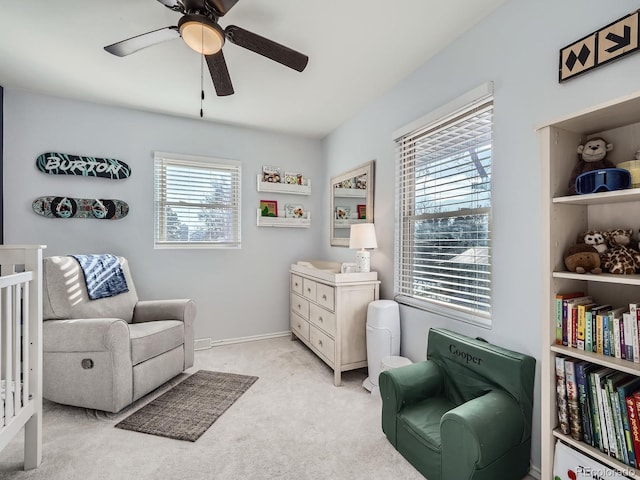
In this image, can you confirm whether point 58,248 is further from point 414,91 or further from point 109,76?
point 414,91

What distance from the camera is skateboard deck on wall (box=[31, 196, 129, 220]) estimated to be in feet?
9.24

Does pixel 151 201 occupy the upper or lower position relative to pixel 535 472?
upper

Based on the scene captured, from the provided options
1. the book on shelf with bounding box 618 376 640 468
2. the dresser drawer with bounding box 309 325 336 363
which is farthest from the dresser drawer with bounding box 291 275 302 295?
the book on shelf with bounding box 618 376 640 468

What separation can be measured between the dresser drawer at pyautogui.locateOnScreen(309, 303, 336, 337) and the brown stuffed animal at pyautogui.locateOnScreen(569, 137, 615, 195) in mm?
1822

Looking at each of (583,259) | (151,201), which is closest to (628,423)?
(583,259)

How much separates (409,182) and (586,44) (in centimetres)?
131

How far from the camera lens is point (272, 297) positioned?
3758mm

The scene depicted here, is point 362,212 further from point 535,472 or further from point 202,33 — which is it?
point 535,472

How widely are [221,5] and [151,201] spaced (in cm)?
229

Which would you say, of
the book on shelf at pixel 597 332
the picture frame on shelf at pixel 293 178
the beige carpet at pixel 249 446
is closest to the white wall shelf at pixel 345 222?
the picture frame on shelf at pixel 293 178

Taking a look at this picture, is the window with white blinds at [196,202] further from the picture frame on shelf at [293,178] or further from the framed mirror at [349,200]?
the framed mirror at [349,200]

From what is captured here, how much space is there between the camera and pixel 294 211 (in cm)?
384

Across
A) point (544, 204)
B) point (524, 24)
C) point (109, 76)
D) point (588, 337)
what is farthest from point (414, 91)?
point (109, 76)

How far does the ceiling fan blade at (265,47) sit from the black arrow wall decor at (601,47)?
127 cm
